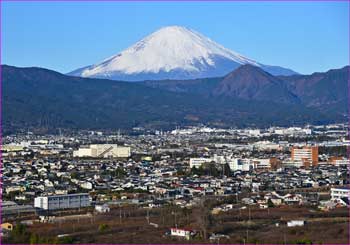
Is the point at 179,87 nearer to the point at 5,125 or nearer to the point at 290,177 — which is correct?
the point at 5,125

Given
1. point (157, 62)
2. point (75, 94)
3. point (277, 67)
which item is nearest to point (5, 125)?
point (75, 94)

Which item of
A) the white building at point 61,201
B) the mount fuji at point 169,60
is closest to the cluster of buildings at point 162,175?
the white building at point 61,201

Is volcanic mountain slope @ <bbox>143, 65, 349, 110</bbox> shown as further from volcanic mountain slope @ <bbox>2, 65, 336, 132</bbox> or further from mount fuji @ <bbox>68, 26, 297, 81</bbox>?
mount fuji @ <bbox>68, 26, 297, 81</bbox>

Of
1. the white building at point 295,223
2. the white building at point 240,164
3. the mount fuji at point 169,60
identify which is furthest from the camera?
the mount fuji at point 169,60

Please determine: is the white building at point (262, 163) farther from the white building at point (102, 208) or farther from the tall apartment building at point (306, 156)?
the white building at point (102, 208)

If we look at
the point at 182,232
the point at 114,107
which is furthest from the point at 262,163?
the point at 114,107

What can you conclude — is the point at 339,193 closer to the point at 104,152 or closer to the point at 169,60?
Answer: the point at 104,152
